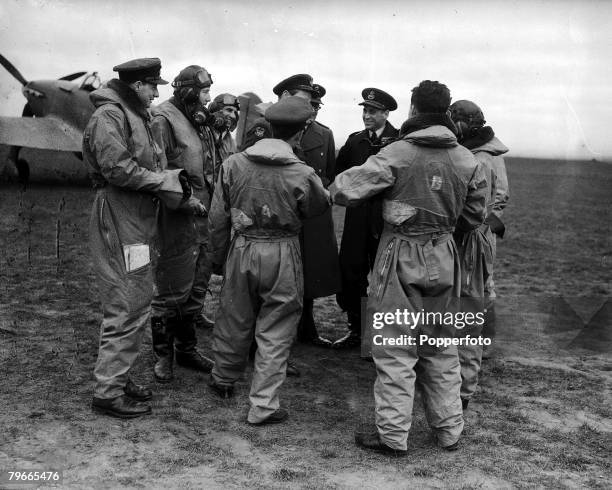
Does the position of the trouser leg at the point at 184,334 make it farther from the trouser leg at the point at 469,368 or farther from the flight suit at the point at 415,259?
the trouser leg at the point at 469,368

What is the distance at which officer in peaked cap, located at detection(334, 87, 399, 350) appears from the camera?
19.9 feet

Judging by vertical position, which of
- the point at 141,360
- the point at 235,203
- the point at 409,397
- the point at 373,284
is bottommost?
the point at 141,360

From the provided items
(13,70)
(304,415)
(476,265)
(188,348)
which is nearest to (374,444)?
(304,415)

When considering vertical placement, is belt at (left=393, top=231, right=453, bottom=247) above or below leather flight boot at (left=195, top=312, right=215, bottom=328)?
above

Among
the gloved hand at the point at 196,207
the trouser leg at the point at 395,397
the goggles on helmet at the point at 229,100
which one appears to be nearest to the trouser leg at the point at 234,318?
the gloved hand at the point at 196,207

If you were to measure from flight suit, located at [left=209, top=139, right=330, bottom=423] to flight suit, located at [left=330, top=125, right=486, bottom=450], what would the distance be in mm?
379

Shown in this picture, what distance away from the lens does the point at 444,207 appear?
429 cm

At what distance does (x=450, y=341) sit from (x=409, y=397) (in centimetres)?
46

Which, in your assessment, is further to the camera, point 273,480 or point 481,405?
point 481,405

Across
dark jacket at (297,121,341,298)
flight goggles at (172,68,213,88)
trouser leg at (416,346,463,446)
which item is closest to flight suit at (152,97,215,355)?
flight goggles at (172,68,213,88)

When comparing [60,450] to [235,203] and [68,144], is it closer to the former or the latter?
[235,203]

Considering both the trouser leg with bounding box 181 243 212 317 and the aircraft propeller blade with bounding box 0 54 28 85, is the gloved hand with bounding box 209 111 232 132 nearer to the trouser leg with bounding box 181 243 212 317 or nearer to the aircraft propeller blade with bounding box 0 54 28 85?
the trouser leg with bounding box 181 243 212 317

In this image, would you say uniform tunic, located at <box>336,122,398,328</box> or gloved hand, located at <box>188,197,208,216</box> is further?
uniform tunic, located at <box>336,122,398,328</box>

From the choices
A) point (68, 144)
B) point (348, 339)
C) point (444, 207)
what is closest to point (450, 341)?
point (444, 207)
